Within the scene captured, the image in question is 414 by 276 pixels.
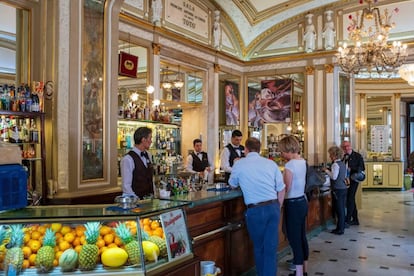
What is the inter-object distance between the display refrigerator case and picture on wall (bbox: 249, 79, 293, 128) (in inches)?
340

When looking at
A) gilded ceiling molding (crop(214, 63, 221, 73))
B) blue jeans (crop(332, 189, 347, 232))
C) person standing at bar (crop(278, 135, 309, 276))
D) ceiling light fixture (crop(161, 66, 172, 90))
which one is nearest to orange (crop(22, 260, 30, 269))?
person standing at bar (crop(278, 135, 309, 276))

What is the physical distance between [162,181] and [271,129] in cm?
1592

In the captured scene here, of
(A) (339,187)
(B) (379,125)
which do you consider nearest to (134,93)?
(A) (339,187)

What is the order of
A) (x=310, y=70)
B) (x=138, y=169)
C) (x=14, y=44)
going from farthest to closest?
(x=310, y=70) < (x=14, y=44) < (x=138, y=169)

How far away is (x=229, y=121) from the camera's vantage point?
1058 centimetres

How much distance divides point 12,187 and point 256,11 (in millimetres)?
8577

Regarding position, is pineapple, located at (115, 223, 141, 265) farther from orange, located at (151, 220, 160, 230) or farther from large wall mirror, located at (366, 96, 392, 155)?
large wall mirror, located at (366, 96, 392, 155)

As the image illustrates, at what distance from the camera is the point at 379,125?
17.7 metres

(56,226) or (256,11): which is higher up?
(256,11)

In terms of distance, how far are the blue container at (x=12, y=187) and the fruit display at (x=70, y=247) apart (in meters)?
0.35

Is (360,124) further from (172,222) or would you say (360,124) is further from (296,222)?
(172,222)

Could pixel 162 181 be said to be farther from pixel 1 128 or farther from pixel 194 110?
pixel 194 110

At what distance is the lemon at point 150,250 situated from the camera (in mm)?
2475

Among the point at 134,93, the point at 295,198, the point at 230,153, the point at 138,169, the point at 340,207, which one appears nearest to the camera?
the point at 138,169
